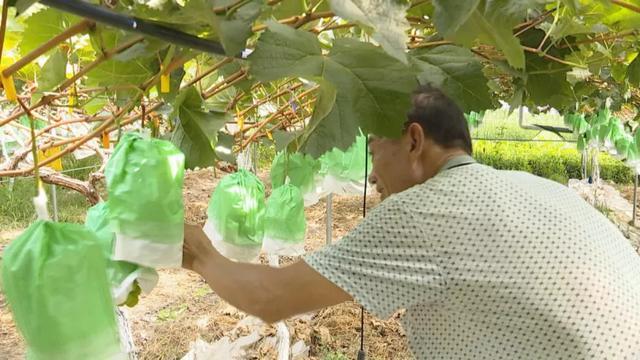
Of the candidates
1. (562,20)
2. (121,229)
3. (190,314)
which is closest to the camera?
(121,229)

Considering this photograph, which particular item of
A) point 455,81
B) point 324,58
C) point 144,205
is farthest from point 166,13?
point 455,81

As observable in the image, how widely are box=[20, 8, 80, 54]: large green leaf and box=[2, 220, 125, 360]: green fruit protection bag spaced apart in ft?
0.82

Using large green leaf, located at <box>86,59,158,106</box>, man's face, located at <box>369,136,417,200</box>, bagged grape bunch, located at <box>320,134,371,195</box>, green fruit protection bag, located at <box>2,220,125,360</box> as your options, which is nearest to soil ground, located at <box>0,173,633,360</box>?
bagged grape bunch, located at <box>320,134,371,195</box>

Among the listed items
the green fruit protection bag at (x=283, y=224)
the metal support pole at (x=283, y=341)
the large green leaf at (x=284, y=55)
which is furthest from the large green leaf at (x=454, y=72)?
the metal support pole at (x=283, y=341)

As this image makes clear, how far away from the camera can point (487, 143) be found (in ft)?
36.9

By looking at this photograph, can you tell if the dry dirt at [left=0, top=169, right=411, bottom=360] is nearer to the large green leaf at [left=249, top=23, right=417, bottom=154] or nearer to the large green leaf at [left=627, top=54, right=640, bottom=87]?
the large green leaf at [left=627, top=54, right=640, bottom=87]

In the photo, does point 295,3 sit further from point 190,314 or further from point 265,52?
point 190,314

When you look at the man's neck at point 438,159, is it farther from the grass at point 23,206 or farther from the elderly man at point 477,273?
the grass at point 23,206

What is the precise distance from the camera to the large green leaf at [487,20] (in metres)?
0.42

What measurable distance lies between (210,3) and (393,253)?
57 cm

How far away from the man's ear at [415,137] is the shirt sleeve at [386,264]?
0.14 m

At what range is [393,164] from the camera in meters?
1.11

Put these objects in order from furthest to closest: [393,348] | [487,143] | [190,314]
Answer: [487,143] < [190,314] < [393,348]

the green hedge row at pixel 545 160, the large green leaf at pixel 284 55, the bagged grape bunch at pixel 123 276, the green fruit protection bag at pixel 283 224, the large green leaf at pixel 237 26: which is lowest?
the green hedge row at pixel 545 160
